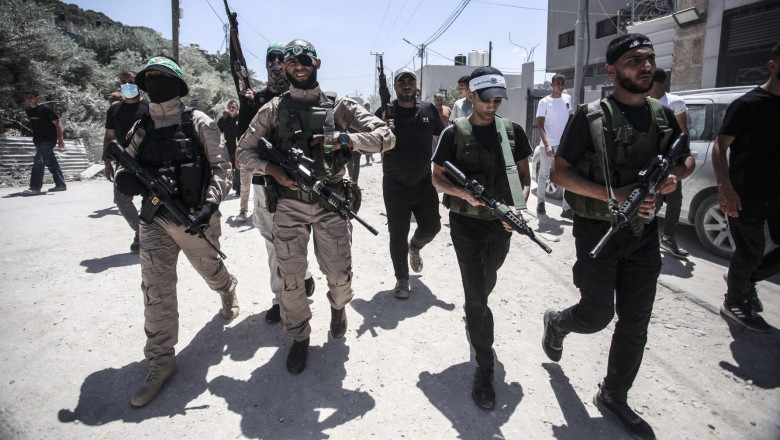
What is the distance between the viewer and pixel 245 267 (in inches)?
193

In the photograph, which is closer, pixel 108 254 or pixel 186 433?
pixel 186 433

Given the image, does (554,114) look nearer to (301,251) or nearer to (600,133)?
(600,133)

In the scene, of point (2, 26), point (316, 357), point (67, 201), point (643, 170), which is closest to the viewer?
point (643, 170)

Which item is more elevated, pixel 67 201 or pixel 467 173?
pixel 467 173

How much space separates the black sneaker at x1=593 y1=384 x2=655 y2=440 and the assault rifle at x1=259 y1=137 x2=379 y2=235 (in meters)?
1.70

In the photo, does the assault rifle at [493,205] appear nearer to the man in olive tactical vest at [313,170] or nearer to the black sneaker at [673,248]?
the man in olive tactical vest at [313,170]

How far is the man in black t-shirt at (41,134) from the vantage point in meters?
8.77

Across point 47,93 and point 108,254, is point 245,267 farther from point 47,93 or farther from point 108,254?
point 47,93

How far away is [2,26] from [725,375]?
20498mm

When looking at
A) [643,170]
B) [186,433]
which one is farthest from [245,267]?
[643,170]

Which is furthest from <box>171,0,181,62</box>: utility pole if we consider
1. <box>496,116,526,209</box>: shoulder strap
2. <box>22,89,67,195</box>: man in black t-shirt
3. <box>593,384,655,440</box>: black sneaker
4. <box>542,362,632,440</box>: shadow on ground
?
<box>593,384,655,440</box>: black sneaker

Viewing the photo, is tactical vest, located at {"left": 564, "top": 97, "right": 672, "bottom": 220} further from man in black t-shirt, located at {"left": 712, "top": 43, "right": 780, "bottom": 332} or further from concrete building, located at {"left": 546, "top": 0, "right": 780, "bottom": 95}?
concrete building, located at {"left": 546, "top": 0, "right": 780, "bottom": 95}

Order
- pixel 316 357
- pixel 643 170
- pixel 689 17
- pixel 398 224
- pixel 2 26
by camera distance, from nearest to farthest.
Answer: pixel 643 170 < pixel 316 357 < pixel 398 224 < pixel 689 17 < pixel 2 26

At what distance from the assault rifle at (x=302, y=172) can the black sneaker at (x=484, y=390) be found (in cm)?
112
